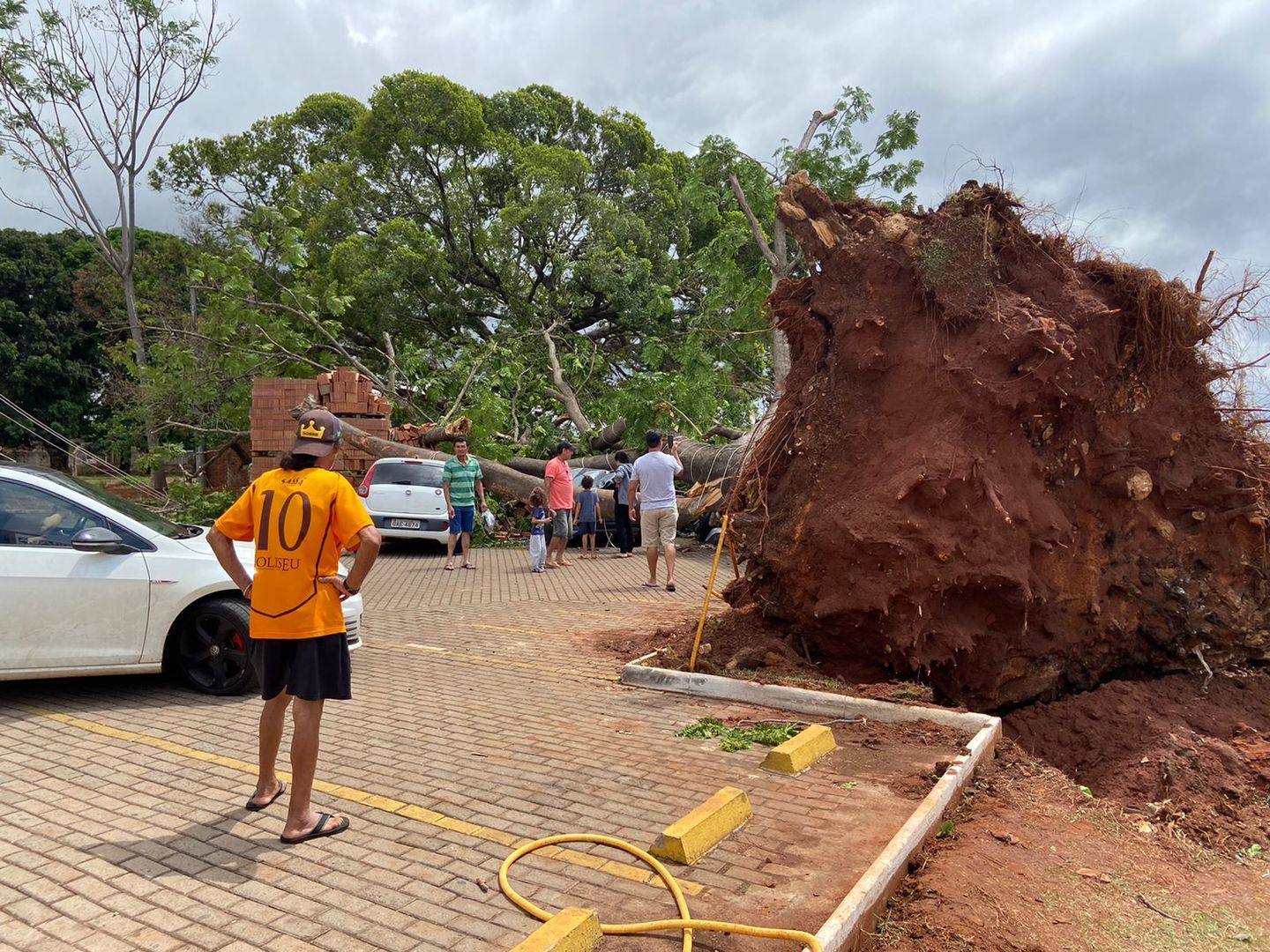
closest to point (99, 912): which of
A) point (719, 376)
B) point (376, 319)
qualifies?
point (719, 376)

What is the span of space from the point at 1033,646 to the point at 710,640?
2.56 meters

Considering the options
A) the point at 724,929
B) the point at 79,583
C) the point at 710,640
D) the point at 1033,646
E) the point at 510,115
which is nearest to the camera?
the point at 724,929

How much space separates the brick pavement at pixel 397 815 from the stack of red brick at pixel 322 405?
42.4 ft

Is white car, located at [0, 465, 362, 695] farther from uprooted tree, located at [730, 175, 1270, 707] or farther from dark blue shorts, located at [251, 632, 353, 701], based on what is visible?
uprooted tree, located at [730, 175, 1270, 707]

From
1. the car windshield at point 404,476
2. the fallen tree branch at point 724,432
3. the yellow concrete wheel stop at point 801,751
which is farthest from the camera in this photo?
the fallen tree branch at point 724,432

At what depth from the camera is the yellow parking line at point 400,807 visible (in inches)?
146

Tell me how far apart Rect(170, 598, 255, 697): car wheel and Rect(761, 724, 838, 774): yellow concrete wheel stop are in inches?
150

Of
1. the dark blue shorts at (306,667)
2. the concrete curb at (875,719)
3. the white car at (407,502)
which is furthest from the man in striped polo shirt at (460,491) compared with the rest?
the dark blue shorts at (306,667)

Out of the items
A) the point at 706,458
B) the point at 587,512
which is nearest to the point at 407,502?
the point at 587,512

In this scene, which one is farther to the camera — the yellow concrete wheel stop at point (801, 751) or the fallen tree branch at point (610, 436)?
the fallen tree branch at point (610, 436)

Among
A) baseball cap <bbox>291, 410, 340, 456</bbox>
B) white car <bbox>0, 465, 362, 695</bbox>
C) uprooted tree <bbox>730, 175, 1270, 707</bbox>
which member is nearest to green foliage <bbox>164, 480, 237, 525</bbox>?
white car <bbox>0, 465, 362, 695</bbox>

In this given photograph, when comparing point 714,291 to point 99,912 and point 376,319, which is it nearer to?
point 376,319

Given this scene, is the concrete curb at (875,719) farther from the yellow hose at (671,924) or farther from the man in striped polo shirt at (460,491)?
the man in striped polo shirt at (460,491)

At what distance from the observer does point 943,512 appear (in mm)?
6359
